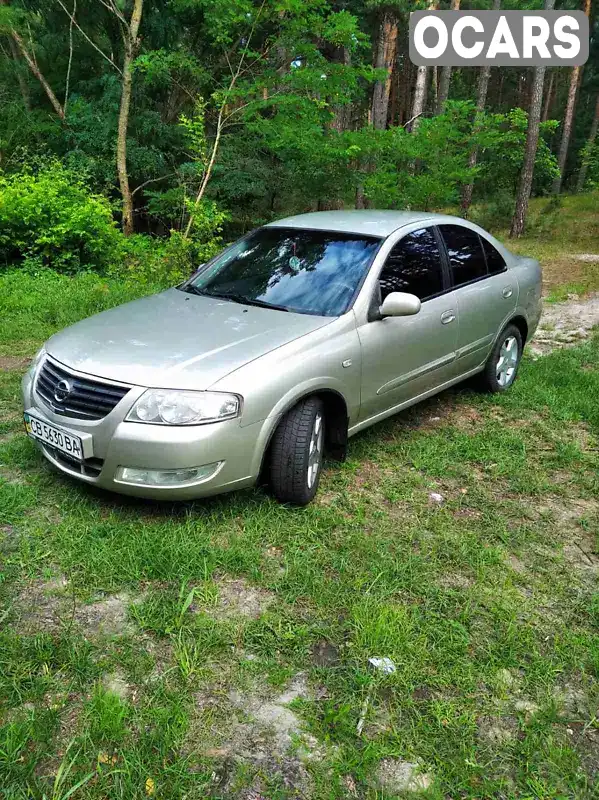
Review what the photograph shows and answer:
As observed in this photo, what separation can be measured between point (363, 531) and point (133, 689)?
4.87 feet

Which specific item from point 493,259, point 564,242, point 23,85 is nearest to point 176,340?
point 493,259

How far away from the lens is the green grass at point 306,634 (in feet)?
6.69

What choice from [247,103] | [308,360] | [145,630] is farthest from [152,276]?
[145,630]

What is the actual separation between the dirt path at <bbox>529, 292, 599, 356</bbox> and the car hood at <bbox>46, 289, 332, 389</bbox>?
4.41 meters

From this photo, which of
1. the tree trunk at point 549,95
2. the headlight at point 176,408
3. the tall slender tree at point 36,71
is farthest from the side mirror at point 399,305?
the tree trunk at point 549,95

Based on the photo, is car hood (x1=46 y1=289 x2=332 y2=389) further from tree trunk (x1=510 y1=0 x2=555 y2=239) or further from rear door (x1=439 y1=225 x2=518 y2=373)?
tree trunk (x1=510 y1=0 x2=555 y2=239)

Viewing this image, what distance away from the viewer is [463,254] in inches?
191

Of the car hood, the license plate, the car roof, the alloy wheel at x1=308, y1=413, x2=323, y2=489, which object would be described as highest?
the car roof

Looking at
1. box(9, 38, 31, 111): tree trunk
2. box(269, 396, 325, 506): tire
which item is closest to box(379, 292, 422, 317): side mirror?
box(269, 396, 325, 506): tire

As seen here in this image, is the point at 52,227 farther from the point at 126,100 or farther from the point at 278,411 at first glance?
the point at 278,411

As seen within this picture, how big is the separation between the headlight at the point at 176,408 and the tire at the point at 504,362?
2.99 m

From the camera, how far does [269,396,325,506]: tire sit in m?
3.32

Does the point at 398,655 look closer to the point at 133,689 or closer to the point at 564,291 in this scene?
the point at 133,689

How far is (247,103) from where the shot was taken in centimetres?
1062
